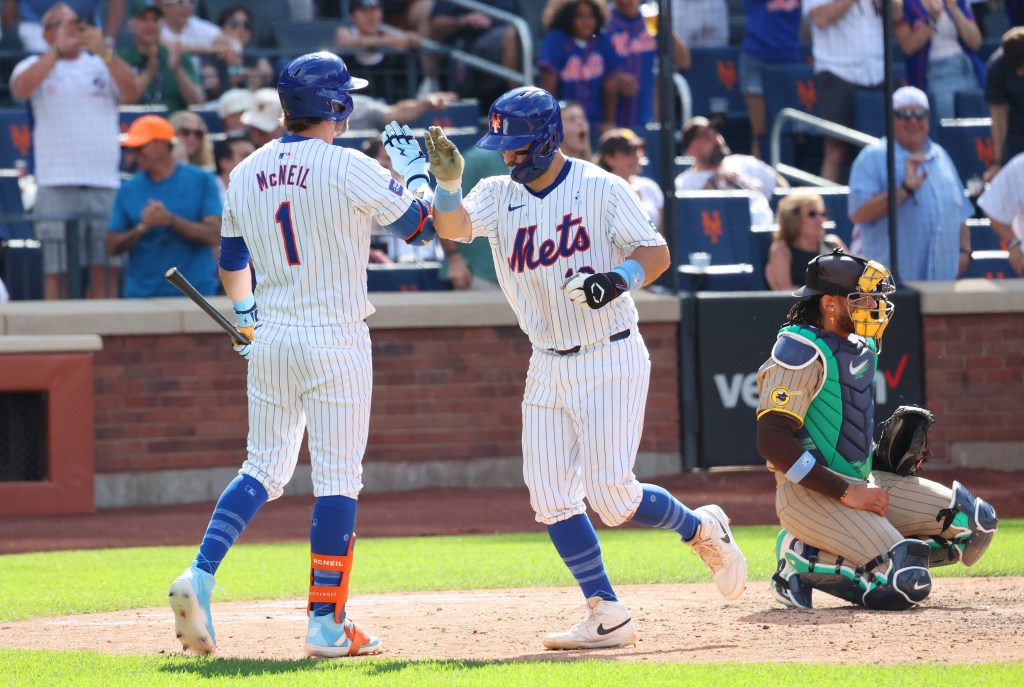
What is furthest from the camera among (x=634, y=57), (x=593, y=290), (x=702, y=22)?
(x=702, y=22)

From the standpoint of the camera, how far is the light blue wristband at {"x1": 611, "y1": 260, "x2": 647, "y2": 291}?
16.9 feet

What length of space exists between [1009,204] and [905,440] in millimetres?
4853

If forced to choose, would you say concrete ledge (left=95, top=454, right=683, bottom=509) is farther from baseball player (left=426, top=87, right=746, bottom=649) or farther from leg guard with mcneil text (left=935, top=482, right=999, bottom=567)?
baseball player (left=426, top=87, right=746, bottom=649)

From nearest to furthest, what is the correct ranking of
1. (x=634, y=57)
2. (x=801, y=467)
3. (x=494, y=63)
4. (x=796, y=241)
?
(x=801, y=467) < (x=796, y=241) < (x=634, y=57) < (x=494, y=63)

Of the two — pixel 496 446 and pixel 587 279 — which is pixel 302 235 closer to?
pixel 587 279

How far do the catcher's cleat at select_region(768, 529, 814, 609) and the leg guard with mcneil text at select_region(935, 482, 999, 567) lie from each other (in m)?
0.59

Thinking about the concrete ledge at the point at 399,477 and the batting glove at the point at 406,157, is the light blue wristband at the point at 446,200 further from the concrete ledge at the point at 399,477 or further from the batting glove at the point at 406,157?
the concrete ledge at the point at 399,477

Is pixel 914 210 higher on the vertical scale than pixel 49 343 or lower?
higher

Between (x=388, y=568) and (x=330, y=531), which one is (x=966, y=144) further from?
(x=330, y=531)

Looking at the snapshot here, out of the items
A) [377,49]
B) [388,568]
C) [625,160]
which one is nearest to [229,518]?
[388,568]

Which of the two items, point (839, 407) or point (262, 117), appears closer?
point (839, 407)

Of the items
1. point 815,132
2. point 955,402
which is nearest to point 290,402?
point 955,402

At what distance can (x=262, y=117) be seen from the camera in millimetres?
10703

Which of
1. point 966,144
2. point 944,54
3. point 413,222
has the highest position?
point 944,54
